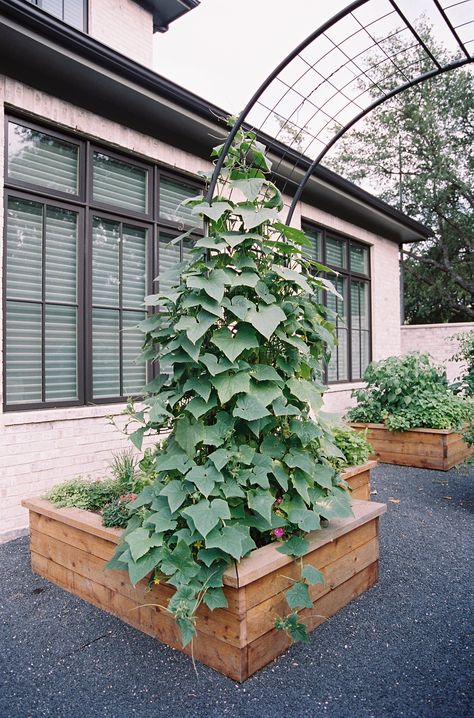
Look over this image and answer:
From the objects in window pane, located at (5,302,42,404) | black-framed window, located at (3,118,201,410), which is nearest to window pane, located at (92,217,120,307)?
black-framed window, located at (3,118,201,410)

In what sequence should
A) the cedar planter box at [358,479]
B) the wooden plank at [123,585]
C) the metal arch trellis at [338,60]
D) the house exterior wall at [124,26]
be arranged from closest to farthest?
the wooden plank at [123,585] < the metal arch trellis at [338,60] < the cedar planter box at [358,479] < the house exterior wall at [124,26]

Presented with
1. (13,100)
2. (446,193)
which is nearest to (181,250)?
(13,100)

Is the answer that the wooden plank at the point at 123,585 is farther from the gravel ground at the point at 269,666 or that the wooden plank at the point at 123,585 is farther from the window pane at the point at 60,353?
the window pane at the point at 60,353

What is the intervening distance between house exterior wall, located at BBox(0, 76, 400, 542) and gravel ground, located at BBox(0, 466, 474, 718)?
0.81 meters

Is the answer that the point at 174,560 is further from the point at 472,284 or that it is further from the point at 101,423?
the point at 472,284

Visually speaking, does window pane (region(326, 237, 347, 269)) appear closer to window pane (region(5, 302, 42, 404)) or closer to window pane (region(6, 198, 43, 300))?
window pane (region(6, 198, 43, 300))

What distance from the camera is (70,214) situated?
4125 mm

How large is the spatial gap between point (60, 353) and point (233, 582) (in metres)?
2.72

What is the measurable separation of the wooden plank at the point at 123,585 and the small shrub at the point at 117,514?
19 centimetres

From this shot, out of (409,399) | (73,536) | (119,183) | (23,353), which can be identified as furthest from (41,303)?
(409,399)

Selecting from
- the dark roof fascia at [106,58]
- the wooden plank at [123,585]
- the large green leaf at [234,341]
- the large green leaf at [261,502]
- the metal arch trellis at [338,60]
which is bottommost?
the wooden plank at [123,585]

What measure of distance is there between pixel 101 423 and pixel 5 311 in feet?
3.79

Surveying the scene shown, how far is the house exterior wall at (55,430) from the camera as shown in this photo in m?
3.57

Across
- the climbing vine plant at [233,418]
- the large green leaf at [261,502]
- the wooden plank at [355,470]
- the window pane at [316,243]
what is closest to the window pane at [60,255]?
the climbing vine plant at [233,418]
